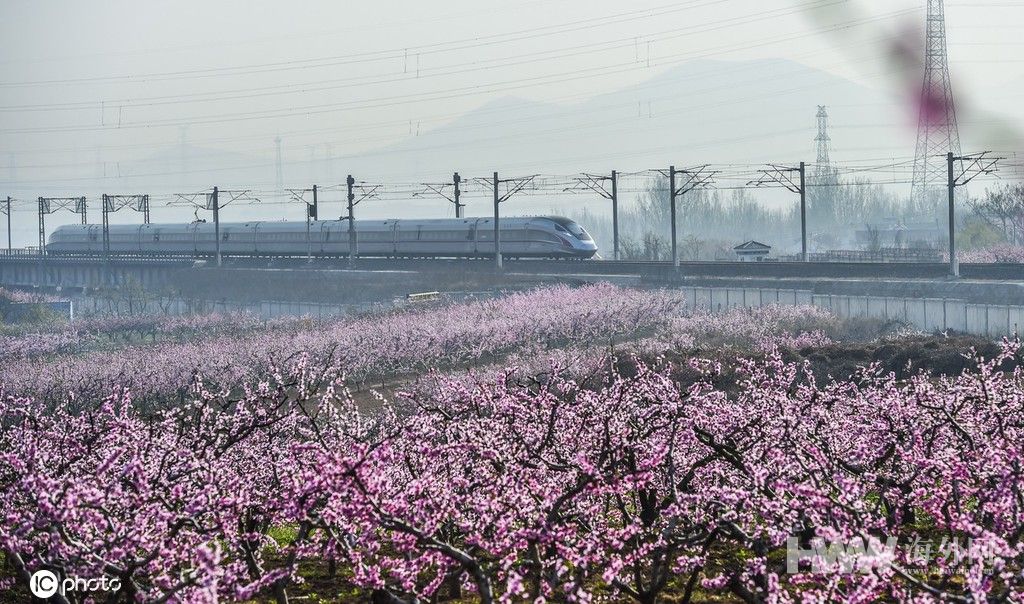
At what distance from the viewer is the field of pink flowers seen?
8383mm

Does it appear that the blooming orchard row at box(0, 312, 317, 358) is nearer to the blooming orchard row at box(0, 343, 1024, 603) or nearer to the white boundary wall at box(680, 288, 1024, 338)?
the white boundary wall at box(680, 288, 1024, 338)

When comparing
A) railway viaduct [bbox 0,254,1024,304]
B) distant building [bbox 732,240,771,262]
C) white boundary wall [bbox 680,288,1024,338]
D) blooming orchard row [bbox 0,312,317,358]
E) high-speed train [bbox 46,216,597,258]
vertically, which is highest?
high-speed train [bbox 46,216,597,258]

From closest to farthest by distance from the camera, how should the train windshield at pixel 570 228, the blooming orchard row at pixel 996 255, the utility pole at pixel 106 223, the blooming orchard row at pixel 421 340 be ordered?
the blooming orchard row at pixel 421 340
the blooming orchard row at pixel 996 255
the train windshield at pixel 570 228
the utility pole at pixel 106 223

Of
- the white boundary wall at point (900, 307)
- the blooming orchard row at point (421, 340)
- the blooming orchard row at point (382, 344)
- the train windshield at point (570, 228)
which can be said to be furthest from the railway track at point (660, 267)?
the blooming orchard row at point (382, 344)

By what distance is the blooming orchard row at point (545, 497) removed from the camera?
8383 millimetres

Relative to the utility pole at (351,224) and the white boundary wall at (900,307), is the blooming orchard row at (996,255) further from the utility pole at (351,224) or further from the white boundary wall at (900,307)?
the utility pole at (351,224)

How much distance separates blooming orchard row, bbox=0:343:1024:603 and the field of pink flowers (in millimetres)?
37

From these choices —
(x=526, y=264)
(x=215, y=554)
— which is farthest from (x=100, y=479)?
(x=526, y=264)

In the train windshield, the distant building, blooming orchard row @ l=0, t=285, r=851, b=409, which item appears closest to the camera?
blooming orchard row @ l=0, t=285, r=851, b=409

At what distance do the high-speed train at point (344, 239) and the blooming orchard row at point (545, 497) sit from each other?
4899cm

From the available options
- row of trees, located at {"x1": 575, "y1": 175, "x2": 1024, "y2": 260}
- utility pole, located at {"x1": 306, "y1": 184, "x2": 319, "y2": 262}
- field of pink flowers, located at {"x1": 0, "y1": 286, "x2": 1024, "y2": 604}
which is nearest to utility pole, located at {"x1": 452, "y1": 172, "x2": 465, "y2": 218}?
utility pole, located at {"x1": 306, "y1": 184, "x2": 319, "y2": 262}

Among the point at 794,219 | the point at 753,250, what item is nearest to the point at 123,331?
the point at 753,250

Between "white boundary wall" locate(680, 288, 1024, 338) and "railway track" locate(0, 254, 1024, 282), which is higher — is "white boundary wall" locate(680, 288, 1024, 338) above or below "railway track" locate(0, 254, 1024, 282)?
below

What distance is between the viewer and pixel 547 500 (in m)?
9.17
